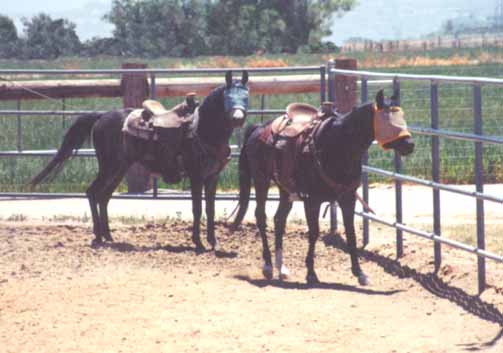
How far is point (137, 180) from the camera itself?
1555 cm

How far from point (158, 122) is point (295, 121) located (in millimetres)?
2110

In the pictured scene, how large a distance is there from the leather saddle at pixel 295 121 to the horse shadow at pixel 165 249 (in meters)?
1.54

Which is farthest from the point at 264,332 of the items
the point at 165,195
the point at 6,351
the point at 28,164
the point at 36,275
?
the point at 28,164

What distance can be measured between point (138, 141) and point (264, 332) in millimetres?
4661

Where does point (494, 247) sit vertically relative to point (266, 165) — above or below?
below

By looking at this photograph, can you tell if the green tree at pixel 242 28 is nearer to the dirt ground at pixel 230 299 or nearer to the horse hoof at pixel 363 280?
the dirt ground at pixel 230 299

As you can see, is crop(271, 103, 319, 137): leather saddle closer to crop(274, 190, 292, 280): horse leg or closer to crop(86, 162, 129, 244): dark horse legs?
crop(274, 190, 292, 280): horse leg

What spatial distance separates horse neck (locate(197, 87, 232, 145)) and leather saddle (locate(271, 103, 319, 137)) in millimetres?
1068

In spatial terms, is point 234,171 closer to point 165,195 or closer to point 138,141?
→ point 165,195

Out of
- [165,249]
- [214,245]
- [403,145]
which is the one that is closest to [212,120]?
[214,245]

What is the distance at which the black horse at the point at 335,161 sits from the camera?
1005cm

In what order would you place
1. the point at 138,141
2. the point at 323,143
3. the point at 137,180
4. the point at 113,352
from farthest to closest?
1. the point at 137,180
2. the point at 138,141
3. the point at 323,143
4. the point at 113,352

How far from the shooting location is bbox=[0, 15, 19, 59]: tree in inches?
3646

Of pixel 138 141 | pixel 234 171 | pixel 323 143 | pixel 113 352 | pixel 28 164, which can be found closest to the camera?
pixel 113 352
